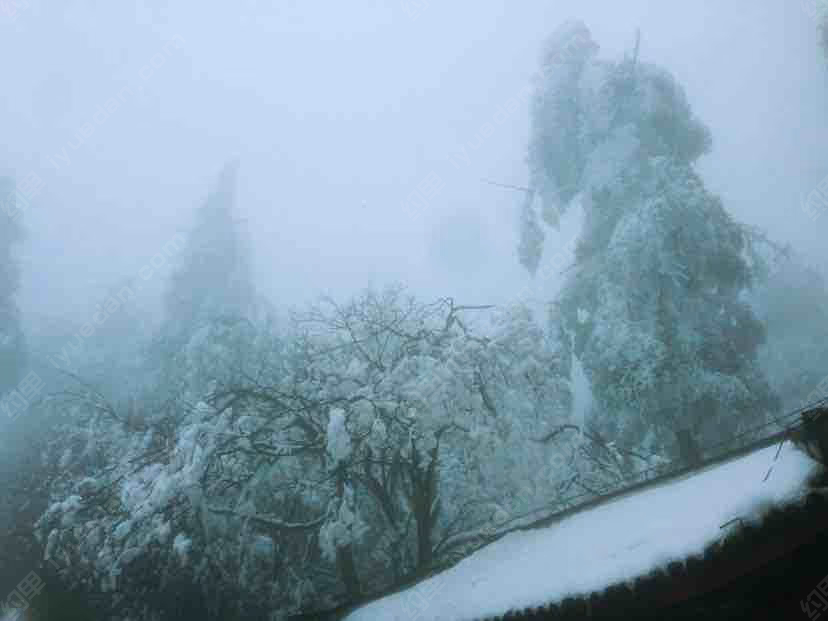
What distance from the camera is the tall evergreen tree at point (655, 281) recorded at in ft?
46.8

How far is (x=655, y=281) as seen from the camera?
14609 millimetres

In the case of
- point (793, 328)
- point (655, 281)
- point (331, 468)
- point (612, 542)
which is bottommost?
point (612, 542)

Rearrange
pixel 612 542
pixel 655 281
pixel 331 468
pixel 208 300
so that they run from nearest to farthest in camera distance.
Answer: pixel 612 542 → pixel 331 468 → pixel 655 281 → pixel 208 300

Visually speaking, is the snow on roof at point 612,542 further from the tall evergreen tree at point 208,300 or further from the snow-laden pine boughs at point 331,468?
the tall evergreen tree at point 208,300

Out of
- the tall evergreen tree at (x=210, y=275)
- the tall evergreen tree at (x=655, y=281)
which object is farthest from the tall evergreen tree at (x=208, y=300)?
the tall evergreen tree at (x=655, y=281)

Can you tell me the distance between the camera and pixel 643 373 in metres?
14.2

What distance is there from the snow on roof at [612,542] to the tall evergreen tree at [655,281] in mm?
9251

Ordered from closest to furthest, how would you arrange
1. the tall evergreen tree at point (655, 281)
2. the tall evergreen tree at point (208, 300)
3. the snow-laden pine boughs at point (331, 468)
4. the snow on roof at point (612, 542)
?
1. the snow on roof at point (612, 542)
2. the snow-laden pine boughs at point (331, 468)
3. the tall evergreen tree at point (655, 281)
4. the tall evergreen tree at point (208, 300)

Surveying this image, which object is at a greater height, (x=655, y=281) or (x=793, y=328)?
(x=793, y=328)

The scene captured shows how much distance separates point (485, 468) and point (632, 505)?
21.2 ft

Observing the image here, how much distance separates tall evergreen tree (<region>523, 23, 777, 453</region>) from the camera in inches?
562

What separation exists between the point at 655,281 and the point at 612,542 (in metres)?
11.1

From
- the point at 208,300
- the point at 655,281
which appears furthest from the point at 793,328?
the point at 208,300

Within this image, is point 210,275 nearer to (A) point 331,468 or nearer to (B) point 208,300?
(B) point 208,300
